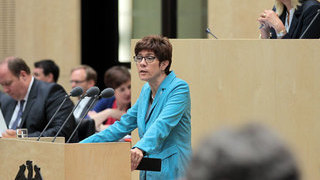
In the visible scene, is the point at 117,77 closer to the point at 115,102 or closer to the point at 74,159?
the point at 115,102

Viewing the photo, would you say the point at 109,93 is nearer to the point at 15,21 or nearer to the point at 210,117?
the point at 210,117

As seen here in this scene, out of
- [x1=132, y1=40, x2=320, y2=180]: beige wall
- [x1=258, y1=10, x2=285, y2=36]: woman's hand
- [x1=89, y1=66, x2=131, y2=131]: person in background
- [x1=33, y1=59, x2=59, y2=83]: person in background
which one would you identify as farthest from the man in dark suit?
[x1=33, y1=59, x2=59, y2=83]: person in background

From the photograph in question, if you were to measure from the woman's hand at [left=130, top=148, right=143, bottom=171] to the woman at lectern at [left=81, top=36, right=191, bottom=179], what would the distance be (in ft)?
0.41

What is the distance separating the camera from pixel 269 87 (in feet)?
16.3

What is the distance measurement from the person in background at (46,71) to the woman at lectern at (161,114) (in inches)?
187

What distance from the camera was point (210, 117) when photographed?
5.11 metres

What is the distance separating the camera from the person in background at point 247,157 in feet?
2.97

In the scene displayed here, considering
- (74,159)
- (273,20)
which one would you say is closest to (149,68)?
(74,159)

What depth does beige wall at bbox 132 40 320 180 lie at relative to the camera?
493 centimetres

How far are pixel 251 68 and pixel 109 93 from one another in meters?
1.21

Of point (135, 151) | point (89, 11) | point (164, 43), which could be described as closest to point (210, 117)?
point (164, 43)

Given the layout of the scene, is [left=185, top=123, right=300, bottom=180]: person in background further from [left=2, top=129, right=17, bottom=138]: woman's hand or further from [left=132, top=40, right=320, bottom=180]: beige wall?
[left=2, top=129, right=17, bottom=138]: woman's hand

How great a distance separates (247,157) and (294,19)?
4.38 meters

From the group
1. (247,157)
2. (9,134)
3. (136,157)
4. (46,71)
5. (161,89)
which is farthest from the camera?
(46,71)
